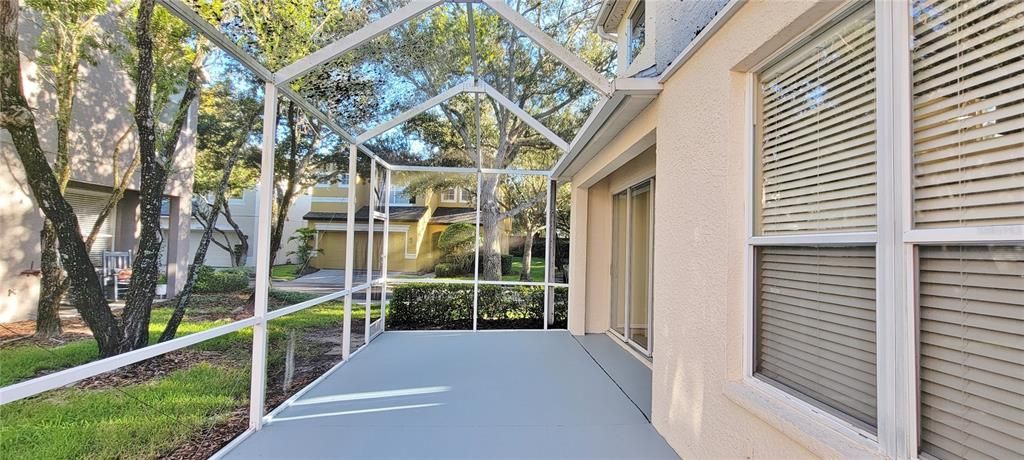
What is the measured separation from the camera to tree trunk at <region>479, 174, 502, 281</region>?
8.01 meters

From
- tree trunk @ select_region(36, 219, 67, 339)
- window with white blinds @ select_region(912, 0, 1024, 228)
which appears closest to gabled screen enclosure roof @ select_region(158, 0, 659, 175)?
tree trunk @ select_region(36, 219, 67, 339)

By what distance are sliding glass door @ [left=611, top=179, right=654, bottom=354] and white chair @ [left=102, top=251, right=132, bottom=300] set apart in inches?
199

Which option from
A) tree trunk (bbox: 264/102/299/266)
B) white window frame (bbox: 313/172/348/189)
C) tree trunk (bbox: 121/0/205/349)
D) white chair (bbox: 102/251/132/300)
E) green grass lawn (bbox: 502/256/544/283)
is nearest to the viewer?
white chair (bbox: 102/251/132/300)

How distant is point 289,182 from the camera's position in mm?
4727

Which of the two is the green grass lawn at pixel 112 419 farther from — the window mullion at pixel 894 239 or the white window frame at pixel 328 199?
the window mullion at pixel 894 239

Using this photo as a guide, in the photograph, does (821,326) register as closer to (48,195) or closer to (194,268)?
(48,195)

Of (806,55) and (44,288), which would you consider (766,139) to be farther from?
(44,288)

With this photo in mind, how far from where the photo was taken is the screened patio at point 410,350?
9.71ft

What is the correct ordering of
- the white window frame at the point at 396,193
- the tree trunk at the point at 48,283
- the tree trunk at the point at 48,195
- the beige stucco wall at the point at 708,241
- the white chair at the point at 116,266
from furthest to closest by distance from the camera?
the white window frame at the point at 396,193 → the white chair at the point at 116,266 → the tree trunk at the point at 48,283 → the tree trunk at the point at 48,195 → the beige stucco wall at the point at 708,241

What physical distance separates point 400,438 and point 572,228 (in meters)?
4.85

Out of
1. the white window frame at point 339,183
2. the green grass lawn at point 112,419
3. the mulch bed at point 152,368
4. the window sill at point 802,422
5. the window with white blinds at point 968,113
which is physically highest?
the white window frame at point 339,183

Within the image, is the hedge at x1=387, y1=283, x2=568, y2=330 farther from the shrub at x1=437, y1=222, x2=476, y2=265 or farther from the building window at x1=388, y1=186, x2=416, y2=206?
the building window at x1=388, y1=186, x2=416, y2=206

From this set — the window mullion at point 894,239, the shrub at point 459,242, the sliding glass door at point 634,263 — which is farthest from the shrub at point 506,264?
the window mullion at point 894,239

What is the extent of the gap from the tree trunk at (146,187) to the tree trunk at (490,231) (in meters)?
4.96
